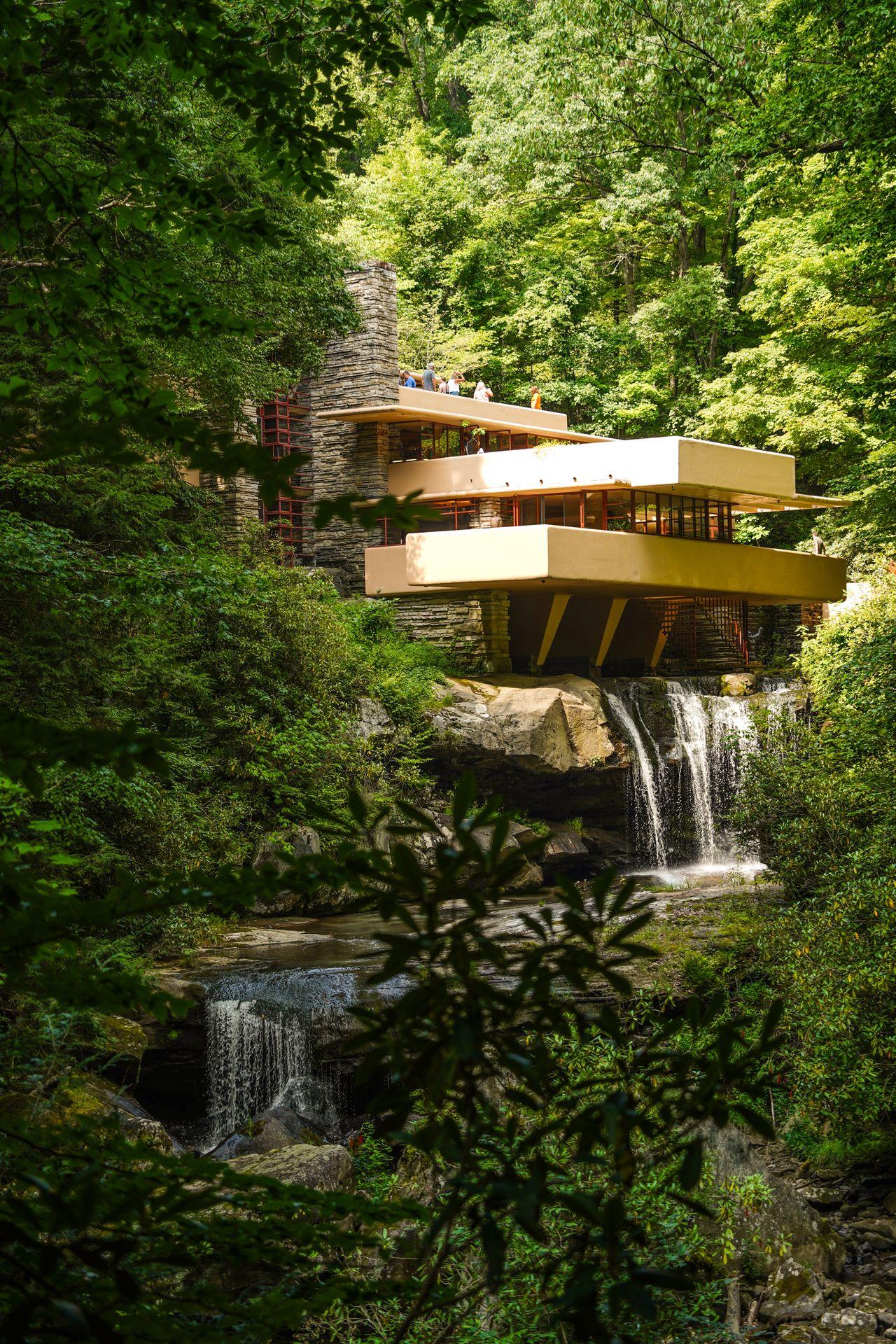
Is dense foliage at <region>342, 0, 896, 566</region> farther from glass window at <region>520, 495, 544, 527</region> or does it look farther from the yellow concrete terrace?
glass window at <region>520, 495, 544, 527</region>

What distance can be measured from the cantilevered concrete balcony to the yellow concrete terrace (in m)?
0.02

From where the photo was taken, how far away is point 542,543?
17906mm

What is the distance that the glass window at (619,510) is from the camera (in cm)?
2109

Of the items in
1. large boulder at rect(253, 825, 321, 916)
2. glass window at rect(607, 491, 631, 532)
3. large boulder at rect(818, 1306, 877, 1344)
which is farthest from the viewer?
glass window at rect(607, 491, 631, 532)

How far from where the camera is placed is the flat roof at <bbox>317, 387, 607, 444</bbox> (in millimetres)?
21234

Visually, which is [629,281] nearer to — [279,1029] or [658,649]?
[658,649]

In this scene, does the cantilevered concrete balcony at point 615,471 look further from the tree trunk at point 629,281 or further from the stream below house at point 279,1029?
the tree trunk at point 629,281

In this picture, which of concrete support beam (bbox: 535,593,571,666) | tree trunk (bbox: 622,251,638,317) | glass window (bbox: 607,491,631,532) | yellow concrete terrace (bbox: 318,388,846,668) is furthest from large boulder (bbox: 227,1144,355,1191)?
tree trunk (bbox: 622,251,638,317)

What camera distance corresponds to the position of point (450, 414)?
21.7 meters

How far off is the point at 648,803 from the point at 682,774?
713 mm

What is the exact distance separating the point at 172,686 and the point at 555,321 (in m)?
17.2

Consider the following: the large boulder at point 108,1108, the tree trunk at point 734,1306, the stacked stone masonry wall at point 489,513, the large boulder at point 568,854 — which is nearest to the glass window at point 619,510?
the stacked stone masonry wall at point 489,513

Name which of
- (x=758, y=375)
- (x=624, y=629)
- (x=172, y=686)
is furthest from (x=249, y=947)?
(x=758, y=375)

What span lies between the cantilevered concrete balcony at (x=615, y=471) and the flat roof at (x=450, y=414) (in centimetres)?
95
